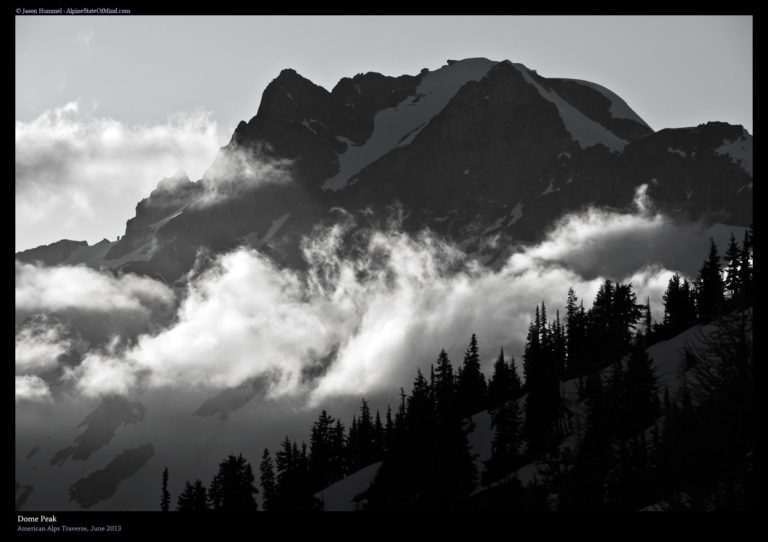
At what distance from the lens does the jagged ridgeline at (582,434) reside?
75.4ft

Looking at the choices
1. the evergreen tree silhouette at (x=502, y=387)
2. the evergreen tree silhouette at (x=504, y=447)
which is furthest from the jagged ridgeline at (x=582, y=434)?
the evergreen tree silhouette at (x=502, y=387)

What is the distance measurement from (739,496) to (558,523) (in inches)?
306

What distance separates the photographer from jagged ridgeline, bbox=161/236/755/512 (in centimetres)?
2298

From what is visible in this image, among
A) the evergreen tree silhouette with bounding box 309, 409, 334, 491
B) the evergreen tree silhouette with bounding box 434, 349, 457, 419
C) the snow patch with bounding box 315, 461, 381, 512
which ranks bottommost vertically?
the snow patch with bounding box 315, 461, 381, 512

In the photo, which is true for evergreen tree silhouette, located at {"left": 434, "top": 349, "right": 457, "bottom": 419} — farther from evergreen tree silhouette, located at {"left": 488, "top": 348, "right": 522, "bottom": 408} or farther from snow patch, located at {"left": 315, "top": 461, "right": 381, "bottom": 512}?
snow patch, located at {"left": 315, "top": 461, "right": 381, "bottom": 512}

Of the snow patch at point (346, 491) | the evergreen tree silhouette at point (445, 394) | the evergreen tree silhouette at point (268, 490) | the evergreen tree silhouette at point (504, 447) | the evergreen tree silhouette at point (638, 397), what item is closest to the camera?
the evergreen tree silhouette at point (638, 397)

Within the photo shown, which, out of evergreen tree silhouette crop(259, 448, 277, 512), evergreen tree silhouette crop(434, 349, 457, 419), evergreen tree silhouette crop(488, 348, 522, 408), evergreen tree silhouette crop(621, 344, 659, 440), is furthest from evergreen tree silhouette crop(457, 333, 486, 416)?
evergreen tree silhouette crop(621, 344, 659, 440)

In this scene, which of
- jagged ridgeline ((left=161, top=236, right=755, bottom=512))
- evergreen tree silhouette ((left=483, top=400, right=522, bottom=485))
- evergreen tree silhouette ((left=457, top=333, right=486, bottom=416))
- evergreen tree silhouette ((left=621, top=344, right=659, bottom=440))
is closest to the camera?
jagged ridgeline ((left=161, top=236, right=755, bottom=512))

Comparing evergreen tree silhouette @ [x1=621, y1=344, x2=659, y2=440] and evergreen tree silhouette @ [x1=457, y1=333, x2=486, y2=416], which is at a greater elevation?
evergreen tree silhouette @ [x1=457, y1=333, x2=486, y2=416]

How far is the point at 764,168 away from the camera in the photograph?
16.3 metres

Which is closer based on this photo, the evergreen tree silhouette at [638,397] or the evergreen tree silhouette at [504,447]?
the evergreen tree silhouette at [638,397]

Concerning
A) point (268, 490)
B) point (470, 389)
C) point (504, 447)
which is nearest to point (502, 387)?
point (470, 389)

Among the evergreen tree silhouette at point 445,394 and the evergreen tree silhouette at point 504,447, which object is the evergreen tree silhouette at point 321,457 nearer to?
the evergreen tree silhouette at point 445,394
